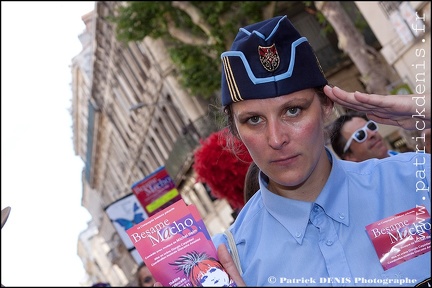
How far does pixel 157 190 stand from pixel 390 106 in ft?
40.1

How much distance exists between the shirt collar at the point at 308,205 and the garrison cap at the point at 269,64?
32 centimetres

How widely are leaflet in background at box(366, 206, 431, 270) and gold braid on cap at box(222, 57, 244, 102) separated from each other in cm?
59

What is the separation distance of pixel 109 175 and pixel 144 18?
42.6m

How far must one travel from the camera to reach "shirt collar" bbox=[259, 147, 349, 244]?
2746mm

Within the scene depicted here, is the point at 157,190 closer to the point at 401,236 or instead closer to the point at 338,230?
the point at 338,230

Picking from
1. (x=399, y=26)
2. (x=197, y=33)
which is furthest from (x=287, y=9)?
(x=399, y=26)

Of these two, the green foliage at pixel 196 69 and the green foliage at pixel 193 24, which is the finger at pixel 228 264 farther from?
the green foliage at pixel 196 69

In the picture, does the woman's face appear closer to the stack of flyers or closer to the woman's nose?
the woman's nose

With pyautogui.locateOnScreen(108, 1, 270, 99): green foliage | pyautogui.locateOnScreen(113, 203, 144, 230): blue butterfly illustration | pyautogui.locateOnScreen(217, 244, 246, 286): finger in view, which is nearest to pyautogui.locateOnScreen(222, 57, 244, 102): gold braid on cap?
pyautogui.locateOnScreen(217, 244, 246, 286): finger

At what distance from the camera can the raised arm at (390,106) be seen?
7.88 feet

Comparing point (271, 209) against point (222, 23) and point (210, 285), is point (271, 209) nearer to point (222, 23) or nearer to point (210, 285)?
point (210, 285)

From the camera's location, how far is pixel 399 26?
22391 millimetres

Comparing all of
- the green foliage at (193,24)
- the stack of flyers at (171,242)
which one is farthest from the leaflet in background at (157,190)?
the stack of flyers at (171,242)

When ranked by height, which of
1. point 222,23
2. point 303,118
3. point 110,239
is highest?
point 222,23
